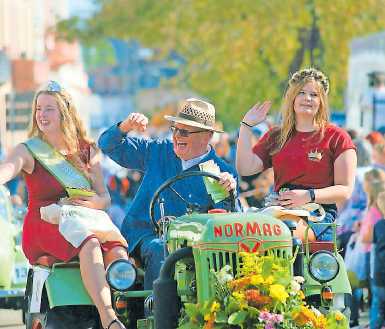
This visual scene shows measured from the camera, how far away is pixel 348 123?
30.0m

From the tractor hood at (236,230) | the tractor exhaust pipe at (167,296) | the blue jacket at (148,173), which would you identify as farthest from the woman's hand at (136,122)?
the tractor exhaust pipe at (167,296)

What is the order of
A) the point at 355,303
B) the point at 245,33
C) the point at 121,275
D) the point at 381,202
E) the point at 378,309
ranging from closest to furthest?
the point at 121,275, the point at 381,202, the point at 378,309, the point at 355,303, the point at 245,33

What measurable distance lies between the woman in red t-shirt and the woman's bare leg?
1343 millimetres

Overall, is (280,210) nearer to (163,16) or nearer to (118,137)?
(118,137)

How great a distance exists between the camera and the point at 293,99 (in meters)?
10.2

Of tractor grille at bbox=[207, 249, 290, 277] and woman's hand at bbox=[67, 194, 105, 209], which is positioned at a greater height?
woman's hand at bbox=[67, 194, 105, 209]

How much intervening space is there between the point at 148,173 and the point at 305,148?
3.58 ft

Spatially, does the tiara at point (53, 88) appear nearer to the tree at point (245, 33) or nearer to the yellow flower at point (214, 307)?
the yellow flower at point (214, 307)

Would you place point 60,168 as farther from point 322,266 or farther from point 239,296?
point 239,296

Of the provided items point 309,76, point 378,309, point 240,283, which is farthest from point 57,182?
point 378,309

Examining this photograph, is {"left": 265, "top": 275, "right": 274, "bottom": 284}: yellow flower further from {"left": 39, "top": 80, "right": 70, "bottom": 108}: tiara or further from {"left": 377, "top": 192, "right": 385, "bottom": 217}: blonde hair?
{"left": 377, "top": 192, "right": 385, "bottom": 217}: blonde hair

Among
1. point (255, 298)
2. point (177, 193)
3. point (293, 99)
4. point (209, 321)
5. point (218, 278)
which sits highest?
point (293, 99)

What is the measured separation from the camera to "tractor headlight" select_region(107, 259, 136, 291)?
898 centimetres

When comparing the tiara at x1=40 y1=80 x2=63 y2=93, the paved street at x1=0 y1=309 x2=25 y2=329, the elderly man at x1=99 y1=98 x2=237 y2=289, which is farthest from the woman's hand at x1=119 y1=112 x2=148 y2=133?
the paved street at x1=0 y1=309 x2=25 y2=329
